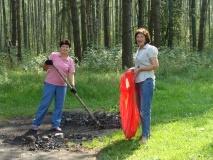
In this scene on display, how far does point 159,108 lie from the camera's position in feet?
31.2

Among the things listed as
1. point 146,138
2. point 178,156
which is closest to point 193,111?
point 146,138

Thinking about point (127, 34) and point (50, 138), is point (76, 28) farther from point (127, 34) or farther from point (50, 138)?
point (50, 138)

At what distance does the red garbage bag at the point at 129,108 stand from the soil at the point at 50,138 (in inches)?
29.5

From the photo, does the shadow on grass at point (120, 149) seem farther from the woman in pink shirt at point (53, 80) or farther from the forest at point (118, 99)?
the woman in pink shirt at point (53, 80)

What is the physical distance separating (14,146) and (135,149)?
220 centimetres

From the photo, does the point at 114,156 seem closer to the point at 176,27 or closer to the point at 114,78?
the point at 114,78

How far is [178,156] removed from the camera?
18.6ft

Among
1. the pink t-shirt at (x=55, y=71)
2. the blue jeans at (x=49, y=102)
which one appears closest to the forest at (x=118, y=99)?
the blue jeans at (x=49, y=102)

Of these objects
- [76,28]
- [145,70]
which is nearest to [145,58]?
[145,70]

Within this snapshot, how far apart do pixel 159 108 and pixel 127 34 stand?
4.44 metres

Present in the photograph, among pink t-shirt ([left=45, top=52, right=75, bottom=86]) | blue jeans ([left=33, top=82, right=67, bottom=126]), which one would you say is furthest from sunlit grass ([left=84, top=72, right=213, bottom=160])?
pink t-shirt ([left=45, top=52, right=75, bottom=86])

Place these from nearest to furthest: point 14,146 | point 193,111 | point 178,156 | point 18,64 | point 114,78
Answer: point 178,156 < point 14,146 < point 193,111 < point 114,78 < point 18,64

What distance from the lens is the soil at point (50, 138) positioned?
620 cm

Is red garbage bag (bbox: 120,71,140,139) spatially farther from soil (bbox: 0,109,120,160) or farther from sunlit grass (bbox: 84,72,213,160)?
soil (bbox: 0,109,120,160)
